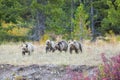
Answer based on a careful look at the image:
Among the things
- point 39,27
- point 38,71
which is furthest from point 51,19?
point 38,71

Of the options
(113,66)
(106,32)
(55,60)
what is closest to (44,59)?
(55,60)

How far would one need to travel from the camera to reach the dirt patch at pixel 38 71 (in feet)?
40.7

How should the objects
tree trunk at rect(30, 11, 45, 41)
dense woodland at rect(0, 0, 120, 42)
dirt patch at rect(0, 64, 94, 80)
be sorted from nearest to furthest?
dirt patch at rect(0, 64, 94, 80)
dense woodland at rect(0, 0, 120, 42)
tree trunk at rect(30, 11, 45, 41)

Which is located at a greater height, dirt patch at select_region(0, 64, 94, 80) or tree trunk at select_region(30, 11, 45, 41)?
dirt patch at select_region(0, 64, 94, 80)

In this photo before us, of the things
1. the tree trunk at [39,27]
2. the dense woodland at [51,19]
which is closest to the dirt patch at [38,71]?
the dense woodland at [51,19]

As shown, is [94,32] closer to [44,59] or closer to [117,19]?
[117,19]

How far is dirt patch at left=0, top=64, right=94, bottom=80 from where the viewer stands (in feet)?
40.7

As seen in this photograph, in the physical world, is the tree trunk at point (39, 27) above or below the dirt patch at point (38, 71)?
below

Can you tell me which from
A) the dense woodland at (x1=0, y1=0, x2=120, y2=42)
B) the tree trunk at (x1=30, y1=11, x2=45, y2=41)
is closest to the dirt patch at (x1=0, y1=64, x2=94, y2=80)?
the dense woodland at (x1=0, y1=0, x2=120, y2=42)

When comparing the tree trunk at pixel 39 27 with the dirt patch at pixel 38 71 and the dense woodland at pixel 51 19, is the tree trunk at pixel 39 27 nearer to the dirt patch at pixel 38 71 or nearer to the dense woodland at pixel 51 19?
the dense woodland at pixel 51 19

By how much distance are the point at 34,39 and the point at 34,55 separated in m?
14.1

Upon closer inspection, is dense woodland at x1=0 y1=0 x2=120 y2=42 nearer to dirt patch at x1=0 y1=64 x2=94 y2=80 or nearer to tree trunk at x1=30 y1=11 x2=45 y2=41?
tree trunk at x1=30 y1=11 x2=45 y2=41

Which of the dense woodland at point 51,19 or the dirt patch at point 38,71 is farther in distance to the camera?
the dense woodland at point 51,19

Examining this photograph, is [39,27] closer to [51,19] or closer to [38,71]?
[51,19]
